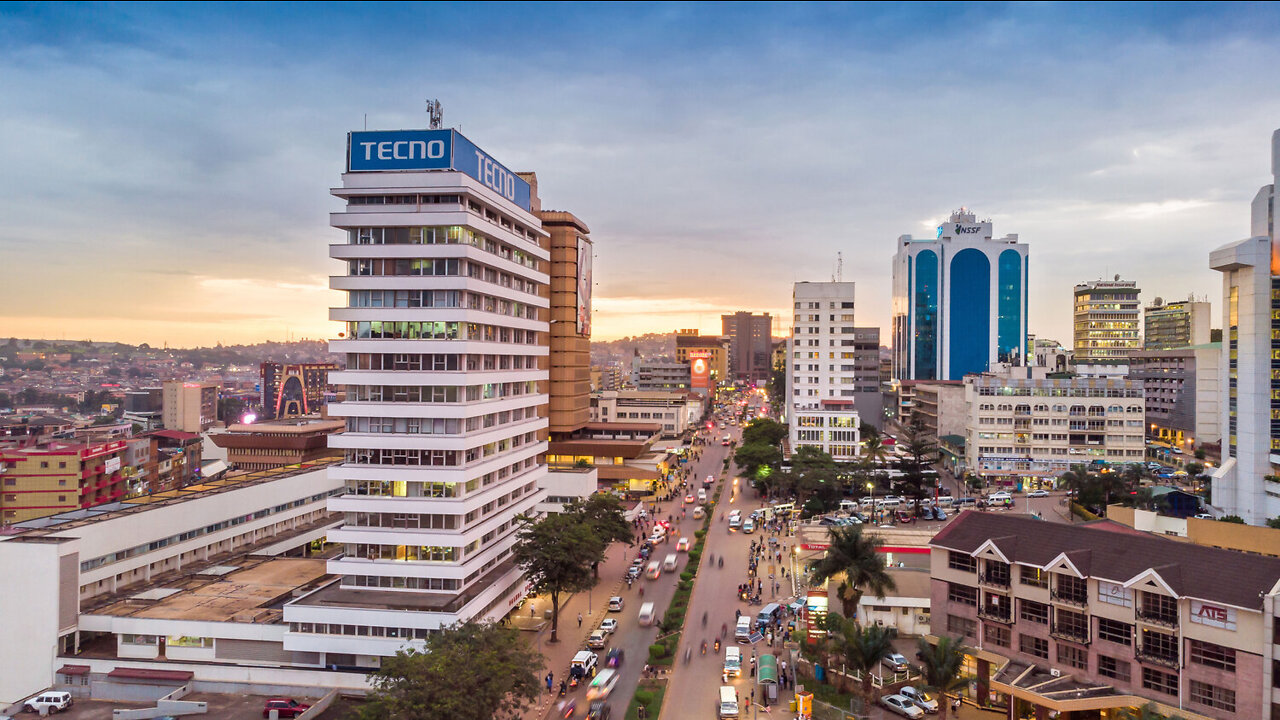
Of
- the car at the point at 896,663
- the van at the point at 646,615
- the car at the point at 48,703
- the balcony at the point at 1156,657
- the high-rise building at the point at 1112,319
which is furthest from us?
the high-rise building at the point at 1112,319

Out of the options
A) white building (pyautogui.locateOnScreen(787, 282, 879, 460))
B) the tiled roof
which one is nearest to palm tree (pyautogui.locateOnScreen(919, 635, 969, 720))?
the tiled roof

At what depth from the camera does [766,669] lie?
40.2 m

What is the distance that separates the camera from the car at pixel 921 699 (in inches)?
1474

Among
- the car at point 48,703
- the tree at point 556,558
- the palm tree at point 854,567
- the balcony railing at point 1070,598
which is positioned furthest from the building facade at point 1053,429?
the car at point 48,703

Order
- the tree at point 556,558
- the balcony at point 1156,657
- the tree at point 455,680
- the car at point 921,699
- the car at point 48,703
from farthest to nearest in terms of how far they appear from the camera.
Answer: the tree at point 556,558 → the car at point 921,699 → the car at point 48,703 → the balcony at point 1156,657 → the tree at point 455,680

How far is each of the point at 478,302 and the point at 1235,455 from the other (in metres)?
79.2

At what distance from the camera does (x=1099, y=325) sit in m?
189

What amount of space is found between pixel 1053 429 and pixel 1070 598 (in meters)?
69.2

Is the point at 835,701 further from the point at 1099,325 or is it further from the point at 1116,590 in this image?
the point at 1099,325

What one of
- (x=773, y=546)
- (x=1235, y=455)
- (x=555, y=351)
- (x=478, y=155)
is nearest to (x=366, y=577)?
(x=478, y=155)

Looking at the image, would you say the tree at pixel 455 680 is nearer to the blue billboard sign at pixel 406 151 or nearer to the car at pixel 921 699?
the car at pixel 921 699

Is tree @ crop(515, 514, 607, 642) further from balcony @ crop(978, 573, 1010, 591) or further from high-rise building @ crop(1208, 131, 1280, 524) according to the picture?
high-rise building @ crop(1208, 131, 1280, 524)

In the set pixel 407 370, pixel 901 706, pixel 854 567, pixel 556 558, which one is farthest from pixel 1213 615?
pixel 407 370

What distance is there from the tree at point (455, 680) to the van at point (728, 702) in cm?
935
